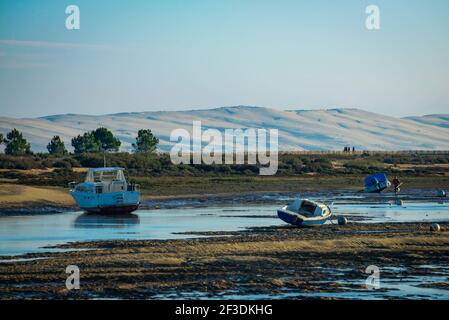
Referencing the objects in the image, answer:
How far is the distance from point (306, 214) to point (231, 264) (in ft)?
53.7

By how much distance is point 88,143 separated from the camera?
16838 centimetres

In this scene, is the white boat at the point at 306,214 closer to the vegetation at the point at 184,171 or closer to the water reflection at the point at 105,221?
the water reflection at the point at 105,221

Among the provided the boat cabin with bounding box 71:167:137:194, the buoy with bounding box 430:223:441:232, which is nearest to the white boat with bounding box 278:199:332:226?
the buoy with bounding box 430:223:441:232

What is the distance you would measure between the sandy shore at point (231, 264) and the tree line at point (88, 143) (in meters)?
119

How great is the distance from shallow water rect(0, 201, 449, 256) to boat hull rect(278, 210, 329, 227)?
6.07 feet

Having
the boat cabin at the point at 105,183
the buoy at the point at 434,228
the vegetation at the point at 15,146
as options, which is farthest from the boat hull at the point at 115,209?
the vegetation at the point at 15,146

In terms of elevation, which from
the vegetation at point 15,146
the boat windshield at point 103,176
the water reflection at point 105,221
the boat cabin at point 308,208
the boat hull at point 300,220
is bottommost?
the water reflection at point 105,221

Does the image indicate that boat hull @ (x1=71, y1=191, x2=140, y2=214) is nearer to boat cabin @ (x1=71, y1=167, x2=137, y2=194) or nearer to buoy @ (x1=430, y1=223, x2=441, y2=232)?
boat cabin @ (x1=71, y1=167, x2=137, y2=194)

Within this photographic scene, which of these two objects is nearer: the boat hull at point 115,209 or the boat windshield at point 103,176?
the boat hull at point 115,209

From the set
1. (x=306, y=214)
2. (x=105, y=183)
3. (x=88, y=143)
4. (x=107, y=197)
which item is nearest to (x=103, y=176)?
(x=105, y=183)

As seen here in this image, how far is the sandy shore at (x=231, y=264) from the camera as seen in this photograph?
3162 centimetres

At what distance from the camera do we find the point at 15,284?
32.5m

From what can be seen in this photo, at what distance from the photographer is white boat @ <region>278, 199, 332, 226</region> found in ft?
171

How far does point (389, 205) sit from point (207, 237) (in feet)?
90.5
